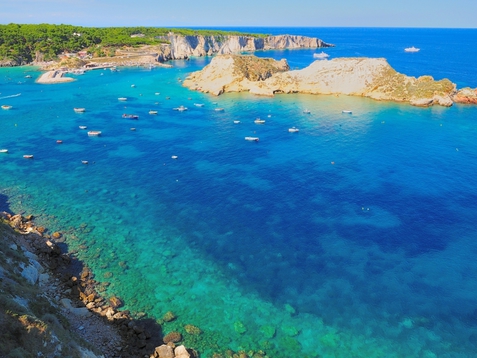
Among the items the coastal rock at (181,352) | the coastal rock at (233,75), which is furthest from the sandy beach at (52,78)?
the coastal rock at (181,352)

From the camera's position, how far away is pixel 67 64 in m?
157

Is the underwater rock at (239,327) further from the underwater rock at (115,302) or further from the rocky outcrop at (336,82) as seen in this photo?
the rocky outcrop at (336,82)

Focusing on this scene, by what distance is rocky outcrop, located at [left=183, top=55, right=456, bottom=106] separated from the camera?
10000 cm

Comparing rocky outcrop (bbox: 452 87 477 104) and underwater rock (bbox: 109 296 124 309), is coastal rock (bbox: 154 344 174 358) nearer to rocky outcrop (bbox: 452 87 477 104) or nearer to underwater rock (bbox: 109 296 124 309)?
underwater rock (bbox: 109 296 124 309)

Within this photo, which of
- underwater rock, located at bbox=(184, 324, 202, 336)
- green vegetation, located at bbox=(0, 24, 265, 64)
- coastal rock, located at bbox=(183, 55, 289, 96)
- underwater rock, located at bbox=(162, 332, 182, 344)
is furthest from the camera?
green vegetation, located at bbox=(0, 24, 265, 64)

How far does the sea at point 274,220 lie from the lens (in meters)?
29.5

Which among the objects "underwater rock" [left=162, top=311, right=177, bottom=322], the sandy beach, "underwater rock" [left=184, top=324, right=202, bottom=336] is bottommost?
"underwater rock" [left=184, top=324, right=202, bottom=336]

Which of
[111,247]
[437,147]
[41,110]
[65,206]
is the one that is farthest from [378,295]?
[41,110]

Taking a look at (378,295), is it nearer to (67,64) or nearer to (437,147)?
(437,147)

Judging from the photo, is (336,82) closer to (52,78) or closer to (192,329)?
(192,329)

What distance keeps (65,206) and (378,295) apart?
134 feet

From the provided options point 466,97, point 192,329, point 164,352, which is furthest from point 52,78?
A: point 466,97

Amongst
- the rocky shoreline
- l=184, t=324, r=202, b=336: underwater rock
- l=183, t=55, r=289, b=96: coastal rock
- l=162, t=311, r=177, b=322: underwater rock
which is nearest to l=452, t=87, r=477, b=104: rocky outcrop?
l=183, t=55, r=289, b=96: coastal rock

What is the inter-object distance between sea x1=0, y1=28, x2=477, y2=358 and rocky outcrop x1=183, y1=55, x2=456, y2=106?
45.5 ft
